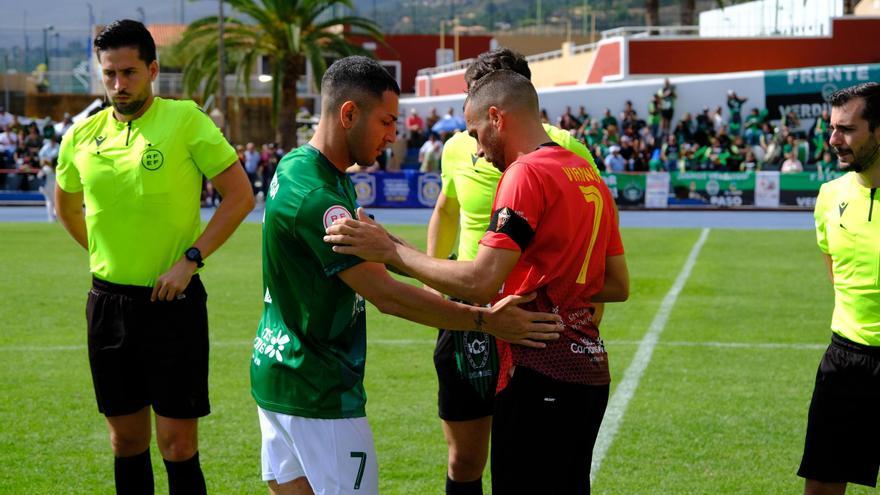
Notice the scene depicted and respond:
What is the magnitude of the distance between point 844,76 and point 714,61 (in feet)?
23.3

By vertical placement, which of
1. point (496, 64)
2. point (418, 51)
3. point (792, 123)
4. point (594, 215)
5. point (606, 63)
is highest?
point (418, 51)

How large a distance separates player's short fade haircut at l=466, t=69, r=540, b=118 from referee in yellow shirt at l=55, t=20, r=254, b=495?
168 cm

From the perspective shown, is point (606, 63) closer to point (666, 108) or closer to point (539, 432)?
point (666, 108)

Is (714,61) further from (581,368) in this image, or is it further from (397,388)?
(581,368)

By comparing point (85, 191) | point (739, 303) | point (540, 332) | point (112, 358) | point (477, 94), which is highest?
point (477, 94)

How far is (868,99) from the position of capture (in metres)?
5.09

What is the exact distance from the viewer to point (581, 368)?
13.4 feet

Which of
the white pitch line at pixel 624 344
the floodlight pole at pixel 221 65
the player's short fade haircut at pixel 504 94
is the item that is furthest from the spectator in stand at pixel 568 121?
the player's short fade haircut at pixel 504 94

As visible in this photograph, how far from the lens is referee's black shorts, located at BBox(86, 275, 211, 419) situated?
16.9 ft

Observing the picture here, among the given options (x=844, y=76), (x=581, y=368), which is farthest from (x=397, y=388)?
(x=844, y=76)

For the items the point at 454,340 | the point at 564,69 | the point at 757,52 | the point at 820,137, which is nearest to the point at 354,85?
the point at 454,340

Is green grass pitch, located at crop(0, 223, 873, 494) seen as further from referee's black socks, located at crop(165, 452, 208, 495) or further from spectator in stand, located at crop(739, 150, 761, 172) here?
spectator in stand, located at crop(739, 150, 761, 172)

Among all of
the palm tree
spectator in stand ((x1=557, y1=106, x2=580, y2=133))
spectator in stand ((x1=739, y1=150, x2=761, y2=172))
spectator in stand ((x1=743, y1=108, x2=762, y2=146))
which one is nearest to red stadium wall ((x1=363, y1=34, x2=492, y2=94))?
the palm tree

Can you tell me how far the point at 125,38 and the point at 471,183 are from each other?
5.92ft
